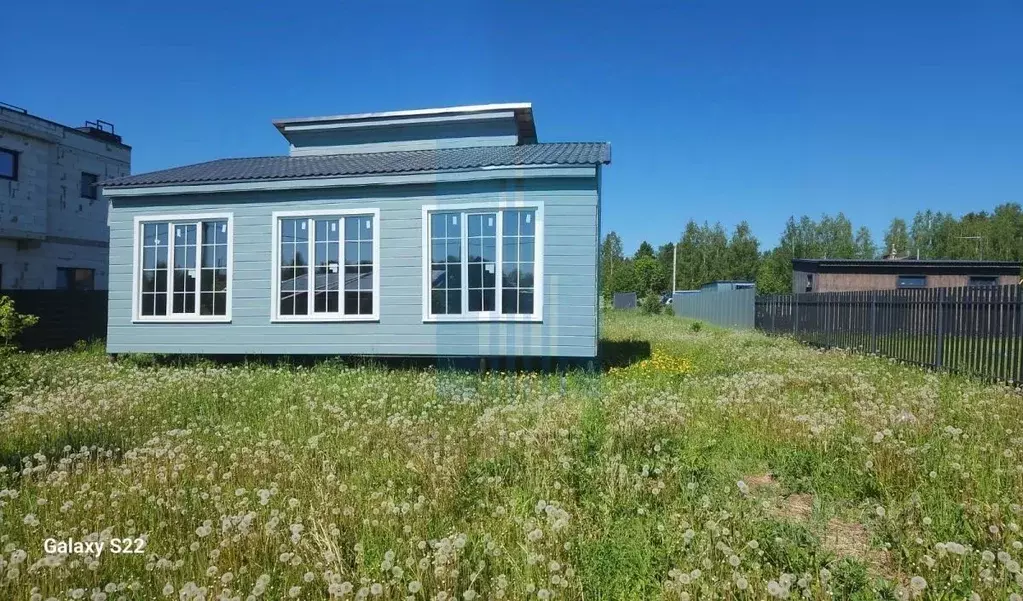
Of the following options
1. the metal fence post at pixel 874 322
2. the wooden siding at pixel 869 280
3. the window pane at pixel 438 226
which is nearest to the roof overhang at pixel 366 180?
the window pane at pixel 438 226

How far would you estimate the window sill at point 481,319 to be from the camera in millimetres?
9867

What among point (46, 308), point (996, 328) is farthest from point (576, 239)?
point (46, 308)

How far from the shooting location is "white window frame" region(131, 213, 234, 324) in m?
11.0

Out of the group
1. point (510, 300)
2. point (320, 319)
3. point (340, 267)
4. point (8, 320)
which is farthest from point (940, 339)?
point (8, 320)

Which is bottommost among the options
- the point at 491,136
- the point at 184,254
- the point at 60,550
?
the point at 60,550

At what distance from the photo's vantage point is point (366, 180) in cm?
1048

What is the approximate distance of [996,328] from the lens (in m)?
8.98

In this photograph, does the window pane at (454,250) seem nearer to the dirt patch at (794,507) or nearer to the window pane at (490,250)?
the window pane at (490,250)

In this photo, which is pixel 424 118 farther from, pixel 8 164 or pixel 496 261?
pixel 8 164

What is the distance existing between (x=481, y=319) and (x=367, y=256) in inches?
95.3

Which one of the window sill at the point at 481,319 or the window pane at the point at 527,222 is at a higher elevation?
the window pane at the point at 527,222

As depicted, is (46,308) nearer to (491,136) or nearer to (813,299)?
(491,136)

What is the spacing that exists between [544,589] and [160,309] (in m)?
11.0

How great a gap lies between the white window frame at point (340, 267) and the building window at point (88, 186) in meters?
17.9
